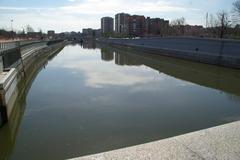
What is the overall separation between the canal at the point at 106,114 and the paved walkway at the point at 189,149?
8.59 feet

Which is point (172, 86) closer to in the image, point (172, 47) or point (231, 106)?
point (231, 106)

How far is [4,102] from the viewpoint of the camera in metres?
8.70

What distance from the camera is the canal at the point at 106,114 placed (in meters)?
7.12

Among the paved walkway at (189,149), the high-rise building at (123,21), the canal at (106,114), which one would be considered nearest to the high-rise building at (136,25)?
the high-rise building at (123,21)

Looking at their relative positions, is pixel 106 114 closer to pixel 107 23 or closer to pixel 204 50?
pixel 204 50

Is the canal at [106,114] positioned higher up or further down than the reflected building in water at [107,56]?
further down

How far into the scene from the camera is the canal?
712 cm

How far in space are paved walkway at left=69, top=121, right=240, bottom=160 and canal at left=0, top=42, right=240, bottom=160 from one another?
262 centimetres

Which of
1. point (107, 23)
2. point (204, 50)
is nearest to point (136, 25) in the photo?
point (107, 23)

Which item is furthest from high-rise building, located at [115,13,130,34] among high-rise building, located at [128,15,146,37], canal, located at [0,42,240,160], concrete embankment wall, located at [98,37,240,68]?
canal, located at [0,42,240,160]

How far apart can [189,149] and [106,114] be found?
571cm

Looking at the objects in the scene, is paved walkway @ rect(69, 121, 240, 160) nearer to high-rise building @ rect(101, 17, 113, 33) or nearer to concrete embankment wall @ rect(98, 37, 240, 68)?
concrete embankment wall @ rect(98, 37, 240, 68)

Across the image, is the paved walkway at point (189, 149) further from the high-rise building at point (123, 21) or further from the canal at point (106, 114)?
the high-rise building at point (123, 21)

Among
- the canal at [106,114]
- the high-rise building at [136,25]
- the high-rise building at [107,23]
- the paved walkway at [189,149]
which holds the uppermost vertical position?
the high-rise building at [107,23]
